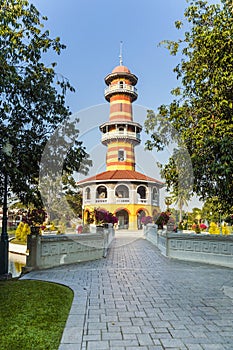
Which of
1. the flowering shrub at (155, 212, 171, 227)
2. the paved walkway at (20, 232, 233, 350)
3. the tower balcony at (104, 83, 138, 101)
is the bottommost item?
the paved walkway at (20, 232, 233, 350)

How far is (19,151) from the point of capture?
712 cm

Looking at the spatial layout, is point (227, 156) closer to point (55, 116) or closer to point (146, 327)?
point (146, 327)

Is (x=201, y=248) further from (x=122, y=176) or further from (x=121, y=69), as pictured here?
(x=121, y=69)

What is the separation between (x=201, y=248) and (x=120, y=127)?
27.7 meters

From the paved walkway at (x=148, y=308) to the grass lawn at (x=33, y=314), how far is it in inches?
7.1

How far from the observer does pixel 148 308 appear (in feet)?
17.1

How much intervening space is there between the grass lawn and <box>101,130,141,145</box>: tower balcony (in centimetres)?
→ 3059

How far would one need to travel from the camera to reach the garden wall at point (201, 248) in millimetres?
9844

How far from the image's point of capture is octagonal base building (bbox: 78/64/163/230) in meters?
35.3

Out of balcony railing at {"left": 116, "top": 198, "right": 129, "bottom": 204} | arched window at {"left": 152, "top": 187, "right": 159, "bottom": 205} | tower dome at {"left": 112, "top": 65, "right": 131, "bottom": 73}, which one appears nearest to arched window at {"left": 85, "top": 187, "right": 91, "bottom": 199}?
balcony railing at {"left": 116, "top": 198, "right": 129, "bottom": 204}

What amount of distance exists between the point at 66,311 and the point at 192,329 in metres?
2.09

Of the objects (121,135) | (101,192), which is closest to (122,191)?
(101,192)

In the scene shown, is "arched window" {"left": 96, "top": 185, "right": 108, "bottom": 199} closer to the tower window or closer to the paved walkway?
the tower window

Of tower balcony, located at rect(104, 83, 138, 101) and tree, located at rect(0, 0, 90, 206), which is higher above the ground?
tower balcony, located at rect(104, 83, 138, 101)
